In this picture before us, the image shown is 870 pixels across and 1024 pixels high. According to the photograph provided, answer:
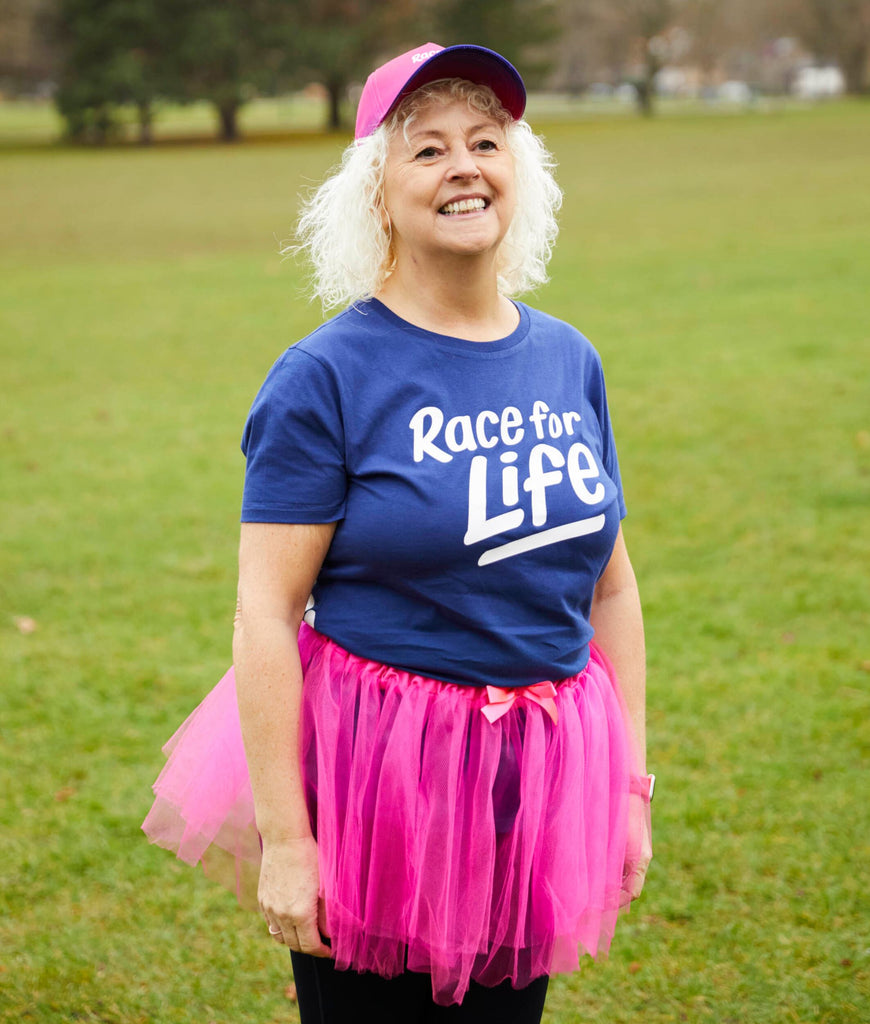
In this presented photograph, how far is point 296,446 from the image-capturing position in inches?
71.5

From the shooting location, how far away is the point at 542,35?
56031mm

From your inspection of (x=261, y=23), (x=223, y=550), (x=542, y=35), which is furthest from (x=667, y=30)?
(x=223, y=550)

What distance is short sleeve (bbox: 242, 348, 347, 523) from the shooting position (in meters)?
1.82

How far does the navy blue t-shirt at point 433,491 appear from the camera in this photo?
1.84 meters

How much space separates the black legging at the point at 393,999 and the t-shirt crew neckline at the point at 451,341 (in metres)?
1.07

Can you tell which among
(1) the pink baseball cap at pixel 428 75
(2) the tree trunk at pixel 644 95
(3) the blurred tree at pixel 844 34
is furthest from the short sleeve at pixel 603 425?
(3) the blurred tree at pixel 844 34

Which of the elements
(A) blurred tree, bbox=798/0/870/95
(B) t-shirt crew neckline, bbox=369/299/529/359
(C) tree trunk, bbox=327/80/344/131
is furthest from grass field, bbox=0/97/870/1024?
(A) blurred tree, bbox=798/0/870/95

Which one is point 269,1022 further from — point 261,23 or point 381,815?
point 261,23

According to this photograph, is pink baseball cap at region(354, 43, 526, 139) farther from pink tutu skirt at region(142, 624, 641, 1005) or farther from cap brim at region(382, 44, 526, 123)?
pink tutu skirt at region(142, 624, 641, 1005)

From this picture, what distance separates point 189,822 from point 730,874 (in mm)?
1991

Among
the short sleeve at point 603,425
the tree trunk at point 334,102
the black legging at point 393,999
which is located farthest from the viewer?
the tree trunk at point 334,102

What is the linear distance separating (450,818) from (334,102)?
53953 millimetres

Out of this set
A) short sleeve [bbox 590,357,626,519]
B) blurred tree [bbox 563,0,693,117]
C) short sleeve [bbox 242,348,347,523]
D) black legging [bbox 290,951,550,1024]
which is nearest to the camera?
short sleeve [bbox 242,348,347,523]

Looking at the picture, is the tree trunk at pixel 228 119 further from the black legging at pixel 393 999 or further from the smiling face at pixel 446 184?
the black legging at pixel 393 999
